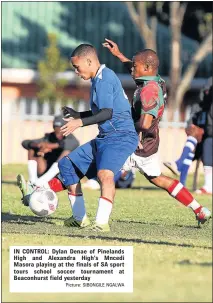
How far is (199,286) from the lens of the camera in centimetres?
764

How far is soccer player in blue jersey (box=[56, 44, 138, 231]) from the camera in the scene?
11680mm

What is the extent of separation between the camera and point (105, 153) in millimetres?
11852

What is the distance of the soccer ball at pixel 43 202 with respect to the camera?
40.2ft

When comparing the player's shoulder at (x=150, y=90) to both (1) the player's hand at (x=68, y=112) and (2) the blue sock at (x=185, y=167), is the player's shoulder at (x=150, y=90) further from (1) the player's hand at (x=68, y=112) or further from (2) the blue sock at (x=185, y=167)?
(2) the blue sock at (x=185, y=167)

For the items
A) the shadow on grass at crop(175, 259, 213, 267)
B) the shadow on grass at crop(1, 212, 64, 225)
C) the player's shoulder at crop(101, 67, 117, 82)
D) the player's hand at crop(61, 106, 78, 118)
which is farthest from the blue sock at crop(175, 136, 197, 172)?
the shadow on grass at crop(175, 259, 213, 267)

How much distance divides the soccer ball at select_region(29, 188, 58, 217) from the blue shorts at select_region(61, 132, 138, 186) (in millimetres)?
250

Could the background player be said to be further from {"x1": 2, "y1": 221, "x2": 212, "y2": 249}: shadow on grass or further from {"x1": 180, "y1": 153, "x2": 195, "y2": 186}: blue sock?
{"x1": 180, "y1": 153, "x2": 195, "y2": 186}: blue sock

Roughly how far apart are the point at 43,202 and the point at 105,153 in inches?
35.6

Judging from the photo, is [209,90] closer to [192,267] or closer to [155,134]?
[155,134]

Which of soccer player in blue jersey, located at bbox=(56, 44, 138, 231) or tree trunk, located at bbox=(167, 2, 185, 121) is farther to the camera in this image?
tree trunk, located at bbox=(167, 2, 185, 121)

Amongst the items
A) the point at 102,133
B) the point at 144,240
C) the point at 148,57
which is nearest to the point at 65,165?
the point at 102,133

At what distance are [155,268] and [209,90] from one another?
11718 millimetres
